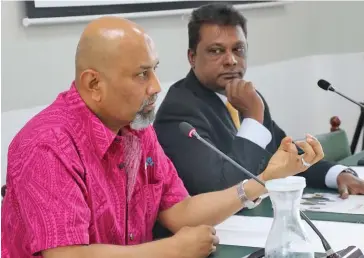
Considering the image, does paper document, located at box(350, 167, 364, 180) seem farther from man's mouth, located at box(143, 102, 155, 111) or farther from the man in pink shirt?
man's mouth, located at box(143, 102, 155, 111)

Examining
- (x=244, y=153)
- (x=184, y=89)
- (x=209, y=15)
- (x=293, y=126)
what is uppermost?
(x=209, y=15)

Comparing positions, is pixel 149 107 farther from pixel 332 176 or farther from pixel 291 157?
pixel 332 176

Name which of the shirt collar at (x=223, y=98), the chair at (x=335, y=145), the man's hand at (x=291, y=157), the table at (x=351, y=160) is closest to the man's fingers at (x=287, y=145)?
the man's hand at (x=291, y=157)

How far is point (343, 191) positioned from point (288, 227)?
79 cm

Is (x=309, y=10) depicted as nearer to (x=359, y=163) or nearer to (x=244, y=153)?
(x=359, y=163)

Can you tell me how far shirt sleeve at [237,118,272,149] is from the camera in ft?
6.84

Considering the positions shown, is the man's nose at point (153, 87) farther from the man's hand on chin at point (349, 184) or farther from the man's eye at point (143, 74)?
the man's hand on chin at point (349, 184)

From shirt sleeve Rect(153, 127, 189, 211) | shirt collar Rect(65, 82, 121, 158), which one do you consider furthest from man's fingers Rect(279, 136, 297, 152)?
shirt collar Rect(65, 82, 121, 158)

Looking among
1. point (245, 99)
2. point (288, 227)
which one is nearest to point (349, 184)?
point (245, 99)

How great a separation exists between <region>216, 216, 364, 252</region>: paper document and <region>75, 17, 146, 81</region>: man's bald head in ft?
1.74

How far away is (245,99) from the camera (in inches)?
88.7

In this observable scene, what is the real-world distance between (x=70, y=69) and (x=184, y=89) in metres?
0.68

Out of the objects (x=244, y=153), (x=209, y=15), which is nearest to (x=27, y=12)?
(x=209, y=15)

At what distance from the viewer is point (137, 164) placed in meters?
1.66
